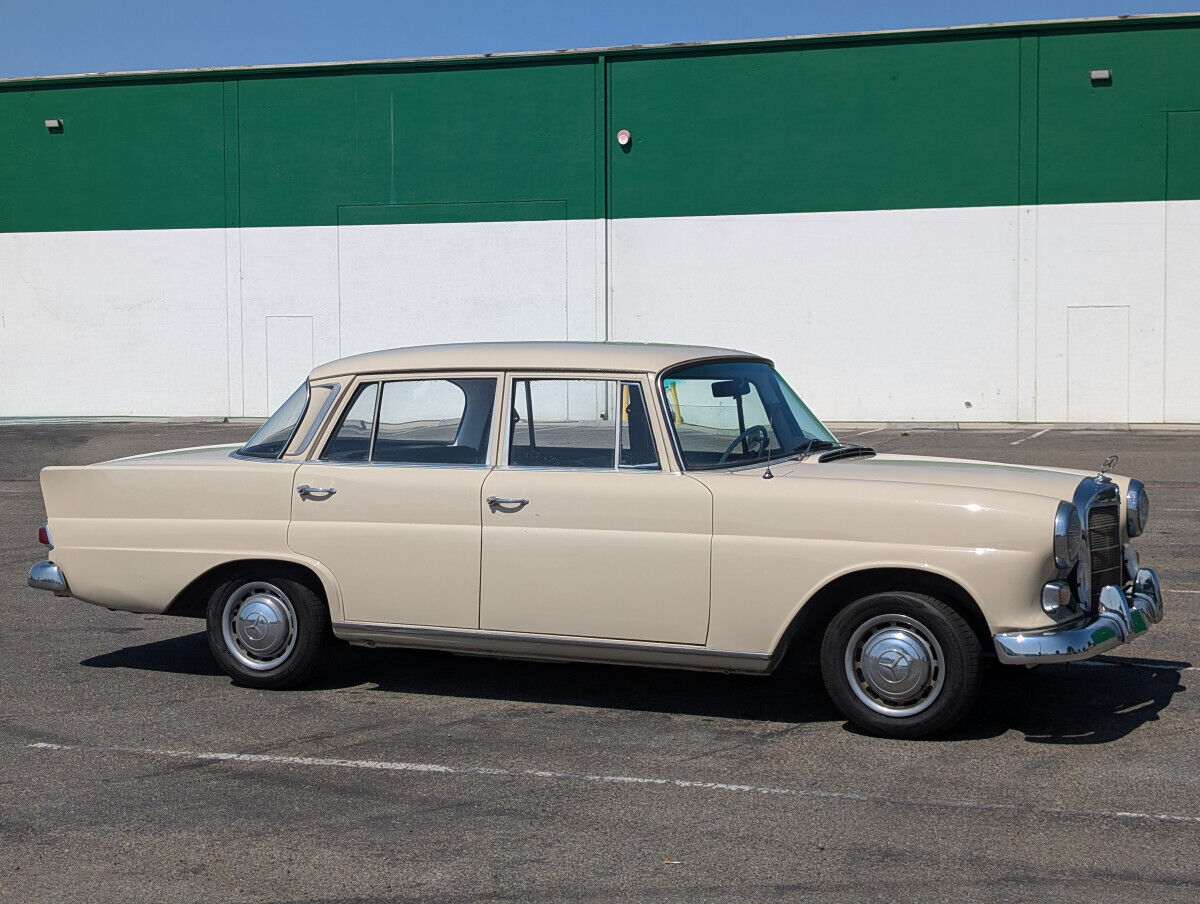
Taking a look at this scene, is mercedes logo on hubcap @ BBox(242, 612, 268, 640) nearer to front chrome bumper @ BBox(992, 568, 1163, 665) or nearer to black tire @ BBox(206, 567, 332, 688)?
black tire @ BBox(206, 567, 332, 688)

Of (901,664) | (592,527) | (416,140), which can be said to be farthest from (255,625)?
(416,140)

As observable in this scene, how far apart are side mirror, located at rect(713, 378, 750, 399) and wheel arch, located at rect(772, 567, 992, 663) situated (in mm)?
1094

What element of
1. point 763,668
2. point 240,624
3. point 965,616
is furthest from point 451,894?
point 240,624

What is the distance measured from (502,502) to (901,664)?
1815mm

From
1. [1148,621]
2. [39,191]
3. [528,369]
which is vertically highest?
[39,191]

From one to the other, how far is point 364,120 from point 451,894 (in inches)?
1073

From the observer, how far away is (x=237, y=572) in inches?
261

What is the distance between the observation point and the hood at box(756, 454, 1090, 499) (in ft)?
18.6

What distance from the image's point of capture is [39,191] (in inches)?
1231

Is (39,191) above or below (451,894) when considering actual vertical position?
above

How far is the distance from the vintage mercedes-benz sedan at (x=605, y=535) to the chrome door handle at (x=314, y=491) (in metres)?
0.01

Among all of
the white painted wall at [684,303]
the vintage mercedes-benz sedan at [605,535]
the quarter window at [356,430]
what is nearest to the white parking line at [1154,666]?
the vintage mercedes-benz sedan at [605,535]

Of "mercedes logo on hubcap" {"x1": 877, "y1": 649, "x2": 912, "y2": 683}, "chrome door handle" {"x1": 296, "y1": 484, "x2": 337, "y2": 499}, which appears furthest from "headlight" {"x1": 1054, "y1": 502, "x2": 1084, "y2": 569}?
"chrome door handle" {"x1": 296, "y1": 484, "x2": 337, "y2": 499}

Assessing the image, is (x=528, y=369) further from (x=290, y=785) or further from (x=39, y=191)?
(x=39, y=191)
